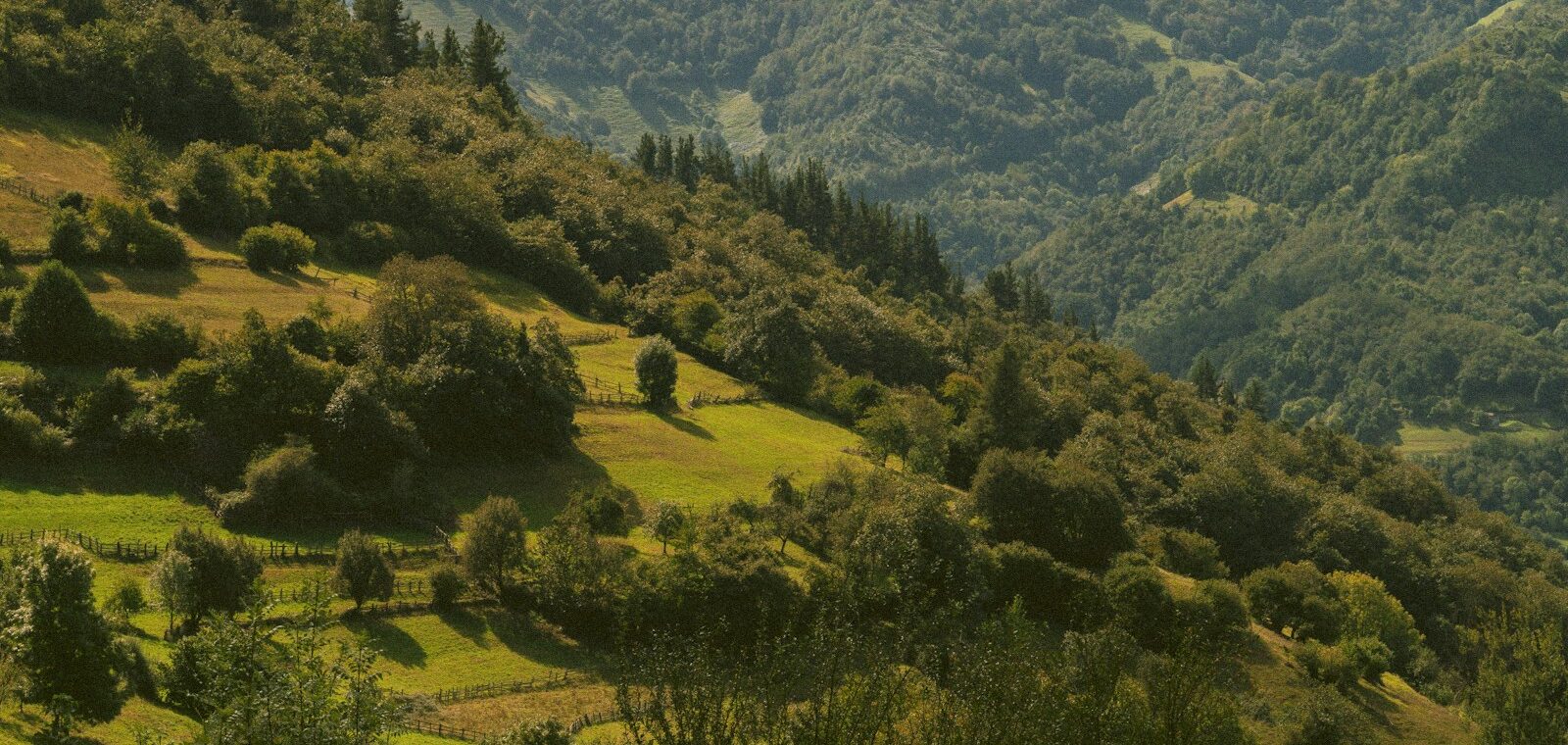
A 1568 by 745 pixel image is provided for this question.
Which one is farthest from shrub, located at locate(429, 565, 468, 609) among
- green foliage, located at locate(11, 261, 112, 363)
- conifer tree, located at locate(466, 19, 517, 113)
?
conifer tree, located at locate(466, 19, 517, 113)

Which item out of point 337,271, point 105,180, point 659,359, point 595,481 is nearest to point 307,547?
point 595,481

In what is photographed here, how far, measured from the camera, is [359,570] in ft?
202

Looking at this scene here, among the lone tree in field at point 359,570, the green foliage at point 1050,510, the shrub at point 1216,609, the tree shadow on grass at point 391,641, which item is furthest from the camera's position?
the green foliage at point 1050,510

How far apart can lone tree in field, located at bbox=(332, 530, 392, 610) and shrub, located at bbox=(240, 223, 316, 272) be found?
47.5 meters

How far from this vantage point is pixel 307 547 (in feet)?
218

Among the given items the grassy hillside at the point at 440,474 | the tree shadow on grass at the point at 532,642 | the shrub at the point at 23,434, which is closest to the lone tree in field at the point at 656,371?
the grassy hillside at the point at 440,474

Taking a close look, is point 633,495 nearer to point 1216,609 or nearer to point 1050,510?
point 1050,510

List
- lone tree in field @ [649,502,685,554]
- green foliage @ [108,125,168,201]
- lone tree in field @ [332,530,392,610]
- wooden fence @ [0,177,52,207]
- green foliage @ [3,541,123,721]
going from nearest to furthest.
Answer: green foliage @ [3,541,123,721]
lone tree in field @ [332,530,392,610]
lone tree in field @ [649,502,685,554]
wooden fence @ [0,177,52,207]
green foliage @ [108,125,168,201]

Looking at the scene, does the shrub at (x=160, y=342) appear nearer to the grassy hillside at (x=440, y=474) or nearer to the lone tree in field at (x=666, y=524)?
the grassy hillside at (x=440, y=474)

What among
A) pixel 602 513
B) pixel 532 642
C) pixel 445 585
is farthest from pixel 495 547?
pixel 602 513

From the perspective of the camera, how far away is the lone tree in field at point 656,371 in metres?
99.6

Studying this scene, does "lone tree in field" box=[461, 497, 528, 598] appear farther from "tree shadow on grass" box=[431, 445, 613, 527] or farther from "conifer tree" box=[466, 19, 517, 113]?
"conifer tree" box=[466, 19, 517, 113]

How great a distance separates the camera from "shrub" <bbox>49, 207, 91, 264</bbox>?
88.8 metres

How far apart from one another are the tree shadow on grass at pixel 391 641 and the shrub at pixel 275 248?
162ft
